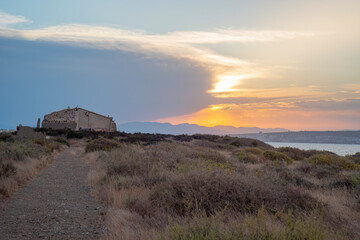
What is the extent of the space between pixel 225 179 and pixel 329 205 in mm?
2360

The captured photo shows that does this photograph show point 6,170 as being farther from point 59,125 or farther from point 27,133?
point 59,125

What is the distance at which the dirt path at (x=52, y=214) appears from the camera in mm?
4926

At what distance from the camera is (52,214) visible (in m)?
6.03

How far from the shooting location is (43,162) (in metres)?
13.9

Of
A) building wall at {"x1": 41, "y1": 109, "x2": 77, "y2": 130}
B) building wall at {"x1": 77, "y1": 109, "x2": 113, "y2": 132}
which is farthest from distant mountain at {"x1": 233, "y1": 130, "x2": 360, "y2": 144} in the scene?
building wall at {"x1": 41, "y1": 109, "x2": 77, "y2": 130}

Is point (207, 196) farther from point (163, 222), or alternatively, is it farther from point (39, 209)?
point (39, 209)

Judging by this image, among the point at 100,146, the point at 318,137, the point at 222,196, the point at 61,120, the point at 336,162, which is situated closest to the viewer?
the point at 222,196

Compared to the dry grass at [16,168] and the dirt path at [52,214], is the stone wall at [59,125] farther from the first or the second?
the dirt path at [52,214]

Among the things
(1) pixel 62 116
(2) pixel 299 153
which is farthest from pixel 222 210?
(1) pixel 62 116

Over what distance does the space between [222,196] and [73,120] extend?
138ft

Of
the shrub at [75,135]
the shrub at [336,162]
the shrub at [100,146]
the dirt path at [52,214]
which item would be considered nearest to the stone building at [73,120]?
the shrub at [75,135]

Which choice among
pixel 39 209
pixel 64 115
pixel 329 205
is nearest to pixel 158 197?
pixel 39 209

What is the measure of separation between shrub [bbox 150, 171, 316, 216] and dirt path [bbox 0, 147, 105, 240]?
1.53m

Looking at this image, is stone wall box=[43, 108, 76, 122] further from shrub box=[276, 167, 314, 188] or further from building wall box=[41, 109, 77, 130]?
shrub box=[276, 167, 314, 188]
